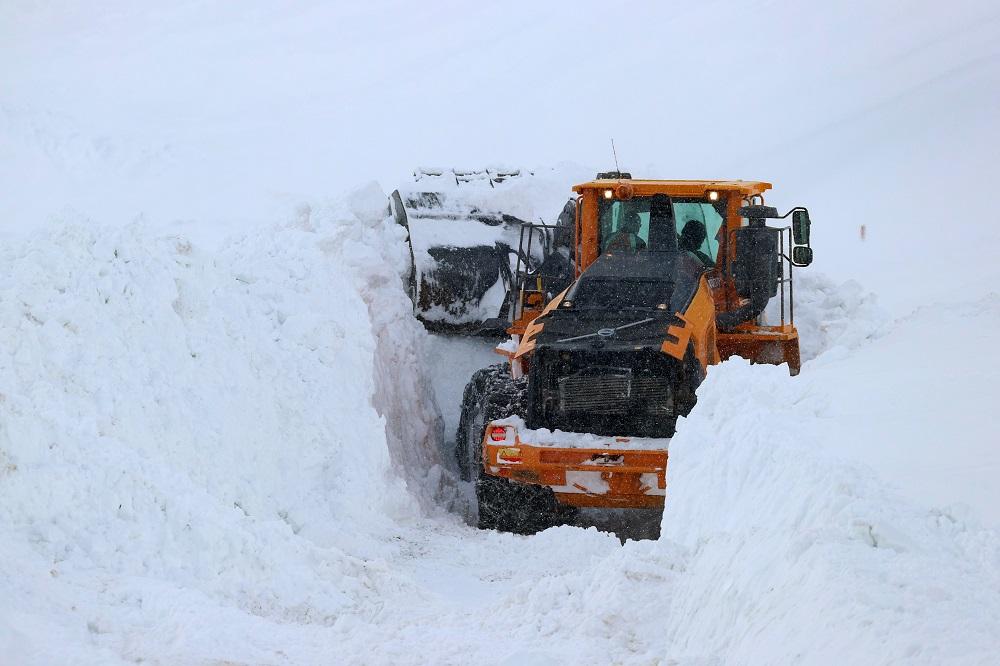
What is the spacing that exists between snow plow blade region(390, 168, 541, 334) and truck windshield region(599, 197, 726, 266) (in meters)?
1.85

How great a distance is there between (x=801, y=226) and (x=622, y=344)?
1.86 metres

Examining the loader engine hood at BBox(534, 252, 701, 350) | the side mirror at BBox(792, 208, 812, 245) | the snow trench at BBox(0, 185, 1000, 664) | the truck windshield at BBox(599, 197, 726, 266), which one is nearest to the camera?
the snow trench at BBox(0, 185, 1000, 664)

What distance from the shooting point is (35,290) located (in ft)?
20.5

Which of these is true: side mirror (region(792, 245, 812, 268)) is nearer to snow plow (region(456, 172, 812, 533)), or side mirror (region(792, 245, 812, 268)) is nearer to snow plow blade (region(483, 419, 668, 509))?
snow plow (region(456, 172, 812, 533))

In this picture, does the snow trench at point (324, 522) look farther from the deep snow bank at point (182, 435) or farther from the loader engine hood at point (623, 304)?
the loader engine hood at point (623, 304)

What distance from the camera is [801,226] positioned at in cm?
845

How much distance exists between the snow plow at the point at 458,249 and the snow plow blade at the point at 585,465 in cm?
334

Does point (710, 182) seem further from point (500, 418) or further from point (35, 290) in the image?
point (35, 290)

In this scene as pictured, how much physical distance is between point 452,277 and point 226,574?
19.7 ft

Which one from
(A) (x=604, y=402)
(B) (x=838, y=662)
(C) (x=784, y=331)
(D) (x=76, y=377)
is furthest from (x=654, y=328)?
(B) (x=838, y=662)

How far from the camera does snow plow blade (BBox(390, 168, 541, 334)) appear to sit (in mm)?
11117

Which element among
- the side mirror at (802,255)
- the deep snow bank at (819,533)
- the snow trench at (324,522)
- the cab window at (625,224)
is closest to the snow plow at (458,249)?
the cab window at (625,224)

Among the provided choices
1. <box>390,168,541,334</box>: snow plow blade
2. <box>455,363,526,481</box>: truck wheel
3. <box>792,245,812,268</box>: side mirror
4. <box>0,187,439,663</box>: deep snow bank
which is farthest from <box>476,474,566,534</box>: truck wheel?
<box>390,168,541,334</box>: snow plow blade

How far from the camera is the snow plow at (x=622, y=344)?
293 inches
